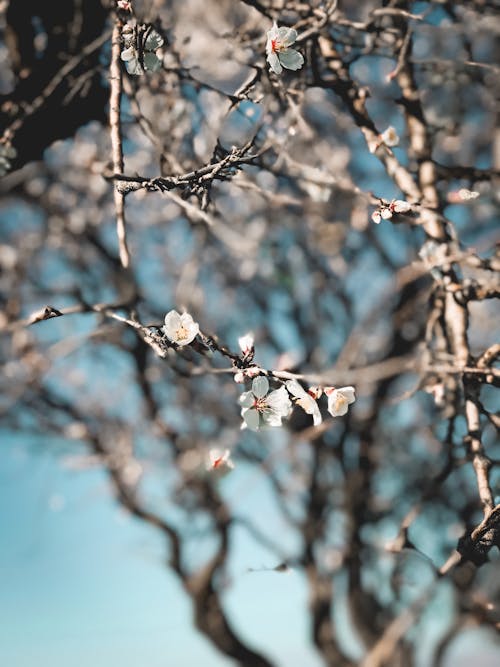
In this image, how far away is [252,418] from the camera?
1401mm

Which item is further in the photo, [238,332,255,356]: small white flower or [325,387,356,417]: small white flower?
[325,387,356,417]: small white flower

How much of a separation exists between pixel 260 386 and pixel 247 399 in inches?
2.5

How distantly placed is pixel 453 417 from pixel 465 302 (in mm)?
430

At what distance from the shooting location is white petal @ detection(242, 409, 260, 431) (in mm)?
1385

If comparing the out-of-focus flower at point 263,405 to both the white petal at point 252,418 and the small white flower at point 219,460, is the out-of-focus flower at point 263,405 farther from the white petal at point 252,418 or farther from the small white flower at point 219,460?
the small white flower at point 219,460

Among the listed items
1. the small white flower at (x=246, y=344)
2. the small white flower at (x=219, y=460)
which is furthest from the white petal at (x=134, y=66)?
the small white flower at (x=219, y=460)

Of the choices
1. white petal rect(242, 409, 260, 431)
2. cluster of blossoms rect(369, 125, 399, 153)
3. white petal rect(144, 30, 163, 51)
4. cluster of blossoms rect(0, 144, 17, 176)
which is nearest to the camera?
white petal rect(242, 409, 260, 431)

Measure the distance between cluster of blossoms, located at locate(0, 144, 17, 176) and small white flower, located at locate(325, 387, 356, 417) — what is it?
1549 millimetres

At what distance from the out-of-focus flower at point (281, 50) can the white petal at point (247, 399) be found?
0.89 meters

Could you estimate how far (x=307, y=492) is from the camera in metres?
4.96

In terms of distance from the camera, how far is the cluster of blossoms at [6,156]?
2.16m

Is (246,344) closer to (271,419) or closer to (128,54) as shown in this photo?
(271,419)

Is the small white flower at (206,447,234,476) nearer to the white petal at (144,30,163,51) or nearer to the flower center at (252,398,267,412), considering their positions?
the flower center at (252,398,267,412)

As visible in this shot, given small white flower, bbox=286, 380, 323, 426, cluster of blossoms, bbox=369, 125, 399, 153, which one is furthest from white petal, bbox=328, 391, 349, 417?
cluster of blossoms, bbox=369, 125, 399, 153
